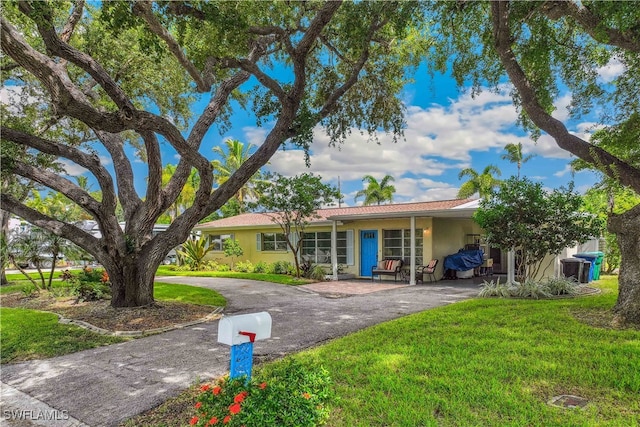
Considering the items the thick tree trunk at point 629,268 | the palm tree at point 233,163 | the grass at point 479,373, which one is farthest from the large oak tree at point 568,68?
the palm tree at point 233,163

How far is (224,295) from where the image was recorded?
12305 millimetres

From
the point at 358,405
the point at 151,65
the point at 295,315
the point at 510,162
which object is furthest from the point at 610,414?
the point at 510,162

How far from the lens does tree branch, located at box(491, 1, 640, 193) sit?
709cm

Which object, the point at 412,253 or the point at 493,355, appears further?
the point at 412,253

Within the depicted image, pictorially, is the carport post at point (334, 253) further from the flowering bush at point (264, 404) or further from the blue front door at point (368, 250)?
the flowering bush at point (264, 404)

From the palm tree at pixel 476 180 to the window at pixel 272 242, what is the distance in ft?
58.5

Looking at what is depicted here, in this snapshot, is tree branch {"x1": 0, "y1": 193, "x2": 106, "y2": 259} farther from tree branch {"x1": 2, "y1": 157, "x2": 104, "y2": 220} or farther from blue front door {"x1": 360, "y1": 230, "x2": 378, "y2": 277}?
blue front door {"x1": 360, "y1": 230, "x2": 378, "y2": 277}

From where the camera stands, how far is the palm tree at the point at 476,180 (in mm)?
30547

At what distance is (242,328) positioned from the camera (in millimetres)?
3318

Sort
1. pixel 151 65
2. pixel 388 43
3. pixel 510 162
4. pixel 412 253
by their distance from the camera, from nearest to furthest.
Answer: pixel 388 43
pixel 151 65
pixel 412 253
pixel 510 162

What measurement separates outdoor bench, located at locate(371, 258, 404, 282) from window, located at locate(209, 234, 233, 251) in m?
10.4

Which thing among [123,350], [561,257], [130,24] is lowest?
[123,350]

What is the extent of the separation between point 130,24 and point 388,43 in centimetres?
601

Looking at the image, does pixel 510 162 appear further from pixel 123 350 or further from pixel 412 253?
pixel 123 350
